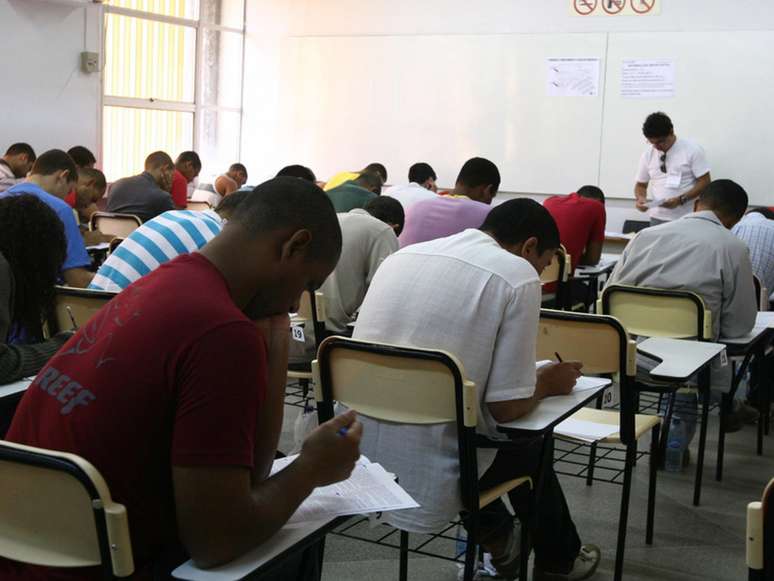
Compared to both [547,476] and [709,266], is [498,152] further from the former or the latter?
[547,476]

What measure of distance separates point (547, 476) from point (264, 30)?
955 centimetres

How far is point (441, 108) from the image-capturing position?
1051cm

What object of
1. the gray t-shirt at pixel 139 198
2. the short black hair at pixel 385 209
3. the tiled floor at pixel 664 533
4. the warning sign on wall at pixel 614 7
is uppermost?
the warning sign on wall at pixel 614 7

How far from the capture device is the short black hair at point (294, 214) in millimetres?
1584

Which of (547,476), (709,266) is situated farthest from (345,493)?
(709,266)

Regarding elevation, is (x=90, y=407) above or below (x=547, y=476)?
above

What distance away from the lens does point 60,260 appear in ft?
9.37

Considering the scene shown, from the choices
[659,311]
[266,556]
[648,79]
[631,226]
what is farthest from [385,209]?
[648,79]

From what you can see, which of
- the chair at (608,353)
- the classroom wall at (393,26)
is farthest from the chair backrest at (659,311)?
the classroom wall at (393,26)

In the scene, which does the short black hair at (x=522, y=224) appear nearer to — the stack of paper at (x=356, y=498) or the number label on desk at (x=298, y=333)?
the stack of paper at (x=356, y=498)

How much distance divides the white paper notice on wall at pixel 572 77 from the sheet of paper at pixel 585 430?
273 inches

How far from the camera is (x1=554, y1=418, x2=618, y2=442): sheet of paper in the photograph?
304 centimetres

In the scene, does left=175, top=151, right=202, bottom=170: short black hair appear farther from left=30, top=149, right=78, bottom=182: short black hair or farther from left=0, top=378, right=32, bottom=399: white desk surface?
left=0, top=378, right=32, bottom=399: white desk surface

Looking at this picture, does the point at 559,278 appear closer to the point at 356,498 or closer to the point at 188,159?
the point at 356,498
